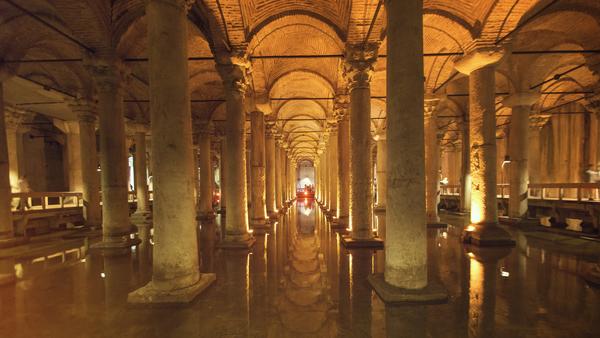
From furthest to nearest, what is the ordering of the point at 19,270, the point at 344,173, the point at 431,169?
1. the point at 431,169
2. the point at 344,173
3. the point at 19,270

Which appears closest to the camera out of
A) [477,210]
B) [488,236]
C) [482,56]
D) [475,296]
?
[475,296]

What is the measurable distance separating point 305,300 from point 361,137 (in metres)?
5.39

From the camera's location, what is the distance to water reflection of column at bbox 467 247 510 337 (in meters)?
3.99

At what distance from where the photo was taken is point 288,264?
283 inches

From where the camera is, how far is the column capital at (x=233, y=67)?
8.95 meters

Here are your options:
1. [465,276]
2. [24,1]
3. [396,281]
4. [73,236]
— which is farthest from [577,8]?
[73,236]

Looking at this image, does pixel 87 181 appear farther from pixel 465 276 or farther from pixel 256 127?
pixel 465 276

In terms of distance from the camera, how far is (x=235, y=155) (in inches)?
360

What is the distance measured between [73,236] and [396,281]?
1267 centimetres

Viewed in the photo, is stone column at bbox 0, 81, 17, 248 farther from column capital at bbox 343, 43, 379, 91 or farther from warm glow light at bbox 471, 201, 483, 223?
warm glow light at bbox 471, 201, 483, 223

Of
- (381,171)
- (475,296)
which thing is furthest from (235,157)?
(381,171)

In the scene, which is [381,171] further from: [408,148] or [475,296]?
[408,148]

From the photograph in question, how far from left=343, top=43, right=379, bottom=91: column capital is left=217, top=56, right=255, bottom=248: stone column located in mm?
3287

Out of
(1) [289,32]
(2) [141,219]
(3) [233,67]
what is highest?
(1) [289,32]
